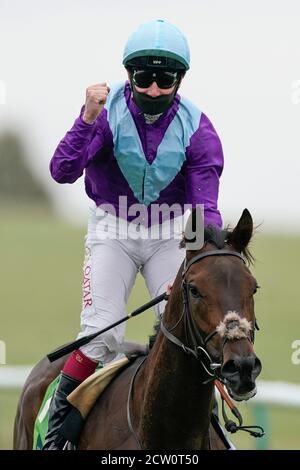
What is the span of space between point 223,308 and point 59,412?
5.08 feet

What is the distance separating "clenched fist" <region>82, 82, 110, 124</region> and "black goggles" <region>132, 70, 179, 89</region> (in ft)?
0.65

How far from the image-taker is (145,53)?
572cm

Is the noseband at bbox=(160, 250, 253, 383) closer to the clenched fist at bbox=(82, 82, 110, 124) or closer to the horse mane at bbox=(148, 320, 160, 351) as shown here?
the horse mane at bbox=(148, 320, 160, 351)

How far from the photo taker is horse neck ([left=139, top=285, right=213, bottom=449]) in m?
5.18

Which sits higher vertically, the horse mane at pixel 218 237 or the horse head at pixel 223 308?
the horse mane at pixel 218 237

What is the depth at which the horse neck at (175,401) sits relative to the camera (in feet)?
17.0

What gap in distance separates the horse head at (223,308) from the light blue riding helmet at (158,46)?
3.46 feet

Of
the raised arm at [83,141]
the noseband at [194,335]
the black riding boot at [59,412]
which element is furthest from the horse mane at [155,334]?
the raised arm at [83,141]

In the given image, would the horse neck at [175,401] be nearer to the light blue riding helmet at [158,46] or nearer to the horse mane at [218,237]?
the horse mane at [218,237]

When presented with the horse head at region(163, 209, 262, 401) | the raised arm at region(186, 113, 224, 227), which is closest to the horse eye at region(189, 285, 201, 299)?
the horse head at region(163, 209, 262, 401)

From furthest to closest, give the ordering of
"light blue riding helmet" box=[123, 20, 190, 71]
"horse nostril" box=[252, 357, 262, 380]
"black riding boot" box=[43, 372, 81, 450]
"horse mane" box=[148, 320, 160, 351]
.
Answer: "black riding boot" box=[43, 372, 81, 450]
"light blue riding helmet" box=[123, 20, 190, 71]
"horse mane" box=[148, 320, 160, 351]
"horse nostril" box=[252, 357, 262, 380]

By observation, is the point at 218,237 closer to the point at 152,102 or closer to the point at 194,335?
the point at 194,335

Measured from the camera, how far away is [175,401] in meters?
5.23
